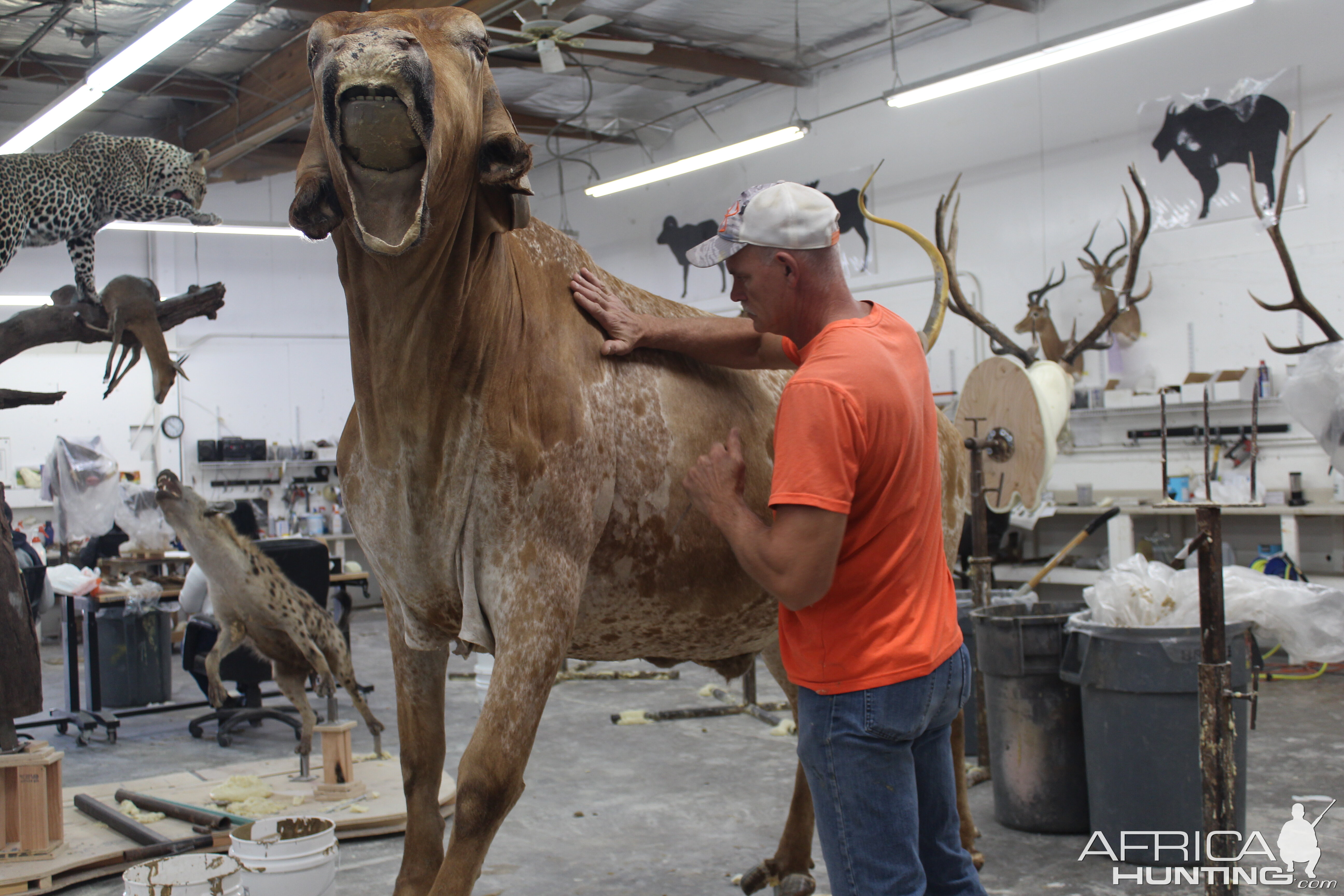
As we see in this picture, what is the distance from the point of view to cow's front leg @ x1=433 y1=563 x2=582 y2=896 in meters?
1.75

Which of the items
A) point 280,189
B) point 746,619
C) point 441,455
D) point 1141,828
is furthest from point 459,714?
point 280,189

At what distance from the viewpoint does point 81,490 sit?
11.1 metres

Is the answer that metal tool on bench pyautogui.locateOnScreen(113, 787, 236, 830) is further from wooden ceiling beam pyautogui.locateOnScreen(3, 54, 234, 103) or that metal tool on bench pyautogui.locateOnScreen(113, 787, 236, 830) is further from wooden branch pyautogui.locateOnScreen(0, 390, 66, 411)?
wooden ceiling beam pyautogui.locateOnScreen(3, 54, 234, 103)

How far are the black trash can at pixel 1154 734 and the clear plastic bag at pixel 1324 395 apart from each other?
1219mm

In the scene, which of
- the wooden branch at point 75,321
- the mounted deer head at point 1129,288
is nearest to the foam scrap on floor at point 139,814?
the wooden branch at point 75,321

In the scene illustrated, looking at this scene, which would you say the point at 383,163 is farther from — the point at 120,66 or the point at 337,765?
the point at 120,66

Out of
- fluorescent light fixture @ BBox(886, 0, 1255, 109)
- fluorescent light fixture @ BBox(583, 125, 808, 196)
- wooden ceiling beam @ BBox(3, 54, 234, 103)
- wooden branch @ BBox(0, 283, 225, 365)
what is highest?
wooden ceiling beam @ BBox(3, 54, 234, 103)

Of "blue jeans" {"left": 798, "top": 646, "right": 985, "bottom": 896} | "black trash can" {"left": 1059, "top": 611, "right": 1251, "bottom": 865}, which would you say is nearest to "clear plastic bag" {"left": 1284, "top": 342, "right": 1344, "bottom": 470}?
"black trash can" {"left": 1059, "top": 611, "right": 1251, "bottom": 865}

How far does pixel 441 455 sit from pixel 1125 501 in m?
8.02

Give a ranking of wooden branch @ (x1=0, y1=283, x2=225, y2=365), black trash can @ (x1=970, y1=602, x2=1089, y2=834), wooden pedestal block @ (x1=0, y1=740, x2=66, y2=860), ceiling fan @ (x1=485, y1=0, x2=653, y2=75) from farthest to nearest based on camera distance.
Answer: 1. ceiling fan @ (x1=485, y1=0, x2=653, y2=75)
2. black trash can @ (x1=970, y1=602, x2=1089, y2=834)
3. wooden pedestal block @ (x1=0, y1=740, x2=66, y2=860)
4. wooden branch @ (x1=0, y1=283, x2=225, y2=365)

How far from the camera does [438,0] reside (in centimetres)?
712

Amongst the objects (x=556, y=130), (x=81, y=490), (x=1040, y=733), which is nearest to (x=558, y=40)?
(x=556, y=130)

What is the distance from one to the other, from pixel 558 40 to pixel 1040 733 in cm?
590

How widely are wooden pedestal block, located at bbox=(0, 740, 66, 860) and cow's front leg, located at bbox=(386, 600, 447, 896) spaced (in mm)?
2459
